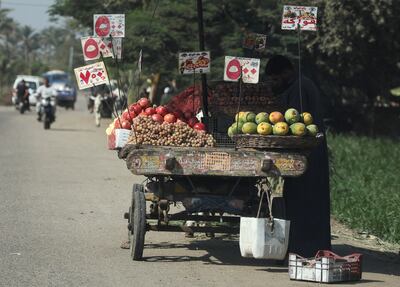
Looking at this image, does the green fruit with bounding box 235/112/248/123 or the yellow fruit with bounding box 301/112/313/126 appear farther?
the green fruit with bounding box 235/112/248/123

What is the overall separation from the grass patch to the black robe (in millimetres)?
2708

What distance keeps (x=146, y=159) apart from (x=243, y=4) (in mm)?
18053

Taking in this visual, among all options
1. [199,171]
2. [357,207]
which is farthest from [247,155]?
[357,207]

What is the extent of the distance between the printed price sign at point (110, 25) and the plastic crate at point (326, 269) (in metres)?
2.93

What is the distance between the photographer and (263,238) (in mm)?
7793

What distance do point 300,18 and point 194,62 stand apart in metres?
1.15

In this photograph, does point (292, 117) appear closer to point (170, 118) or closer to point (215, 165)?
point (215, 165)

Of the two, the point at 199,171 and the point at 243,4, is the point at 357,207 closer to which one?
the point at 199,171

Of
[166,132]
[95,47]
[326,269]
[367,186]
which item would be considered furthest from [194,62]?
[367,186]

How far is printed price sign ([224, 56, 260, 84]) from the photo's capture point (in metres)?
8.69

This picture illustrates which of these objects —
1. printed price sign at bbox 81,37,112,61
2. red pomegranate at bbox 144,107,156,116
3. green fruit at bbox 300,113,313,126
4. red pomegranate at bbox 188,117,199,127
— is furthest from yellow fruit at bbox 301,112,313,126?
printed price sign at bbox 81,37,112,61

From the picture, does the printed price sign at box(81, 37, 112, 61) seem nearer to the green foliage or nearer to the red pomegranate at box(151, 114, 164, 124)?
the red pomegranate at box(151, 114, 164, 124)

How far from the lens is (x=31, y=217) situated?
37.1 ft

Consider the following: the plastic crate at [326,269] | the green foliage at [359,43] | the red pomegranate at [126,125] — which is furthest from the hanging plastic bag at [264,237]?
the green foliage at [359,43]
